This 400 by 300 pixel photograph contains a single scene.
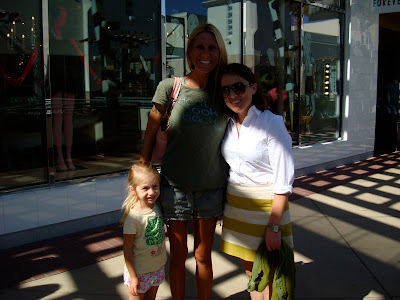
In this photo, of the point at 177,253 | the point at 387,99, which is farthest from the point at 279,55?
the point at 177,253

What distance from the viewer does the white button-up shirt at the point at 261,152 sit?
2.20m

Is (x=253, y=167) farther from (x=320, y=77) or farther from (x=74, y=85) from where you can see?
(x=320, y=77)

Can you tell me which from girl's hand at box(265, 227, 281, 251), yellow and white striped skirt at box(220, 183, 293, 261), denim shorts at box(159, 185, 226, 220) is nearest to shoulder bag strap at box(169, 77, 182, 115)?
denim shorts at box(159, 185, 226, 220)

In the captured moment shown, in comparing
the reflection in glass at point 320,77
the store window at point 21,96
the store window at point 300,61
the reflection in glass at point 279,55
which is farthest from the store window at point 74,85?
the reflection in glass at point 320,77

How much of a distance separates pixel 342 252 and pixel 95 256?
7.35ft

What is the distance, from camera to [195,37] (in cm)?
241

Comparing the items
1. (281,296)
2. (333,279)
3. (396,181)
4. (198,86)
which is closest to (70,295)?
(281,296)

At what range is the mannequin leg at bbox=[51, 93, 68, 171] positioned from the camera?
4.81 m

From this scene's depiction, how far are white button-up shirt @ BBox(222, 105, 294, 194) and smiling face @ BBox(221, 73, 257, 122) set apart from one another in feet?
0.18

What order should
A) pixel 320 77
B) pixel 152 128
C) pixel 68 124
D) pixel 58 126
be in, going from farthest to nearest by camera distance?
pixel 320 77
pixel 68 124
pixel 58 126
pixel 152 128

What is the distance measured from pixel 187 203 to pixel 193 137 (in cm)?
38

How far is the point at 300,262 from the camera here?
366 centimetres

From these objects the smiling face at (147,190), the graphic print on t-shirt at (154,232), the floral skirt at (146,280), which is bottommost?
the floral skirt at (146,280)

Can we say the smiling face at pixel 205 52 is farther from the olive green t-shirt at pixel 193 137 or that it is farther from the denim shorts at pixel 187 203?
the denim shorts at pixel 187 203
